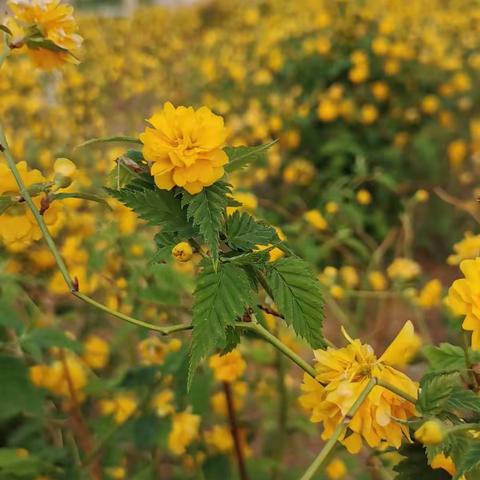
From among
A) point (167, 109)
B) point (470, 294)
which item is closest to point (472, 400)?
point (470, 294)

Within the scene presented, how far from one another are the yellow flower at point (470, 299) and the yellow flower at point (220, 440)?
0.82m

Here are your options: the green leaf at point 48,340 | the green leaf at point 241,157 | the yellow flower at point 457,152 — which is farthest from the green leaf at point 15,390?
the yellow flower at point 457,152

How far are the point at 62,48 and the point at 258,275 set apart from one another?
35 centimetres

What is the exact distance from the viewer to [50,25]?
2.49ft

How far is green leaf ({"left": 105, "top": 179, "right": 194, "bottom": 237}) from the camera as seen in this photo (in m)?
0.63

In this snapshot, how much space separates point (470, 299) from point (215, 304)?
0.22 meters

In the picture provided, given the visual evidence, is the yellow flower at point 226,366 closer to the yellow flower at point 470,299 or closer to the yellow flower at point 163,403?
the yellow flower at point 163,403

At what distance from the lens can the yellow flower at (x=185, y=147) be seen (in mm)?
620

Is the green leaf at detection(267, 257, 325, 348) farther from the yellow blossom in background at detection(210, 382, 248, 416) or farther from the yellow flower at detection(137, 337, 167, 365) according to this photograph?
the yellow blossom in background at detection(210, 382, 248, 416)

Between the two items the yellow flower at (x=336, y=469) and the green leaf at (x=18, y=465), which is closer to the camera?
the green leaf at (x=18, y=465)

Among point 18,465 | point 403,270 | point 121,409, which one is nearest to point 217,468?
point 121,409

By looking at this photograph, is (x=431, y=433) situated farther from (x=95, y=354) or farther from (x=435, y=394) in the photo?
(x=95, y=354)

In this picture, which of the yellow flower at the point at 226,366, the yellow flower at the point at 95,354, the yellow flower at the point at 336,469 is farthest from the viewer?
the yellow flower at the point at 95,354

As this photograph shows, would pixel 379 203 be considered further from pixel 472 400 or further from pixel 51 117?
pixel 472 400
